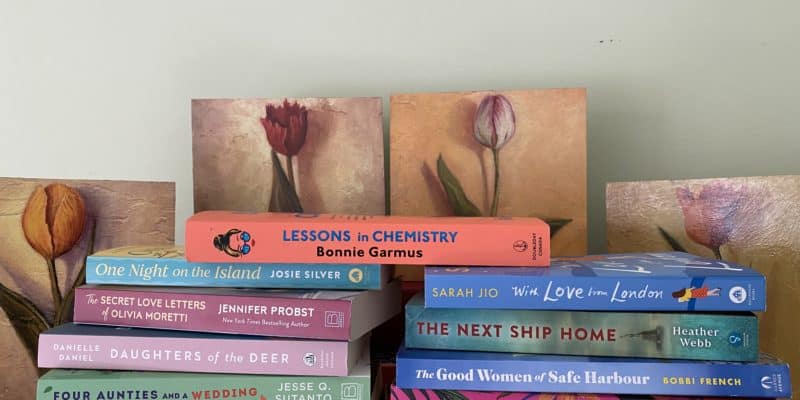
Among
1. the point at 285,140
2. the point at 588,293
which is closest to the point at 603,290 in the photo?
the point at 588,293

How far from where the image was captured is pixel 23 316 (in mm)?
724

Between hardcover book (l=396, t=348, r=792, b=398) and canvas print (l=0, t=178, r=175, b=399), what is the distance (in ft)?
1.31

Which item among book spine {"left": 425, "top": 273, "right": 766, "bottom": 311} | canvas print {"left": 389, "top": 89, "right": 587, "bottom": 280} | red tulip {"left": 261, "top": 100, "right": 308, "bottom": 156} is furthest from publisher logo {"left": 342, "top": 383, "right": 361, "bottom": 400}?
red tulip {"left": 261, "top": 100, "right": 308, "bottom": 156}

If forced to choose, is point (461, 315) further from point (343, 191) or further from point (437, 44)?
point (437, 44)

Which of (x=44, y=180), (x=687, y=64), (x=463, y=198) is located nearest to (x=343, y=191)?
(x=463, y=198)

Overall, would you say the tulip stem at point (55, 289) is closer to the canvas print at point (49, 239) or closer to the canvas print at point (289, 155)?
the canvas print at point (49, 239)

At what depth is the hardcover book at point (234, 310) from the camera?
0.54 m

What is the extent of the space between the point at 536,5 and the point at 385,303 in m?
0.44

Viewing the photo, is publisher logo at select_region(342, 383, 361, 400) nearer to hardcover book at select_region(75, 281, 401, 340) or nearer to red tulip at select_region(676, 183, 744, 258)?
hardcover book at select_region(75, 281, 401, 340)

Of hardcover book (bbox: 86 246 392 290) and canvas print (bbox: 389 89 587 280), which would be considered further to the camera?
canvas print (bbox: 389 89 587 280)

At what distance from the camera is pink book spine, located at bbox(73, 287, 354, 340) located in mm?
544

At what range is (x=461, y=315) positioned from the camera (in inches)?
22.2

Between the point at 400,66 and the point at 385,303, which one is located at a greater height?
the point at 400,66

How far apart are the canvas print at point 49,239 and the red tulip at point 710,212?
2.08ft
